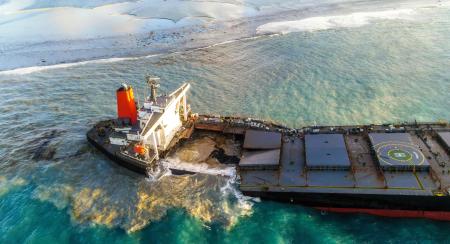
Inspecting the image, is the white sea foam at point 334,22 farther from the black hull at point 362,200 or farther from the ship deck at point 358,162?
the black hull at point 362,200

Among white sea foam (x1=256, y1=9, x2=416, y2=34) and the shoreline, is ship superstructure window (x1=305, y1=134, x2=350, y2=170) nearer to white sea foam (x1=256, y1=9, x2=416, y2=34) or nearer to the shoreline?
the shoreline

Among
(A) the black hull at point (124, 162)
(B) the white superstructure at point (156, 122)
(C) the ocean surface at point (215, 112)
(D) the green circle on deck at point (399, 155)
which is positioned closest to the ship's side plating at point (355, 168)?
(D) the green circle on deck at point (399, 155)

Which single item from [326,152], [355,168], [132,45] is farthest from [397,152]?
[132,45]

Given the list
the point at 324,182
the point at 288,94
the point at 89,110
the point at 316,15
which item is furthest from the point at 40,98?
the point at 316,15

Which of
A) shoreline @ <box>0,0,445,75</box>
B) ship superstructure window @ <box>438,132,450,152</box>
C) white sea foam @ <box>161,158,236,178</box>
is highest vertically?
shoreline @ <box>0,0,445,75</box>

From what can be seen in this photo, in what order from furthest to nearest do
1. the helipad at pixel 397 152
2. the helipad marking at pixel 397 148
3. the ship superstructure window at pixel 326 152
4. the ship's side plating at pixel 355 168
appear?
1. the ship superstructure window at pixel 326 152
2. the helipad marking at pixel 397 148
3. the helipad at pixel 397 152
4. the ship's side plating at pixel 355 168

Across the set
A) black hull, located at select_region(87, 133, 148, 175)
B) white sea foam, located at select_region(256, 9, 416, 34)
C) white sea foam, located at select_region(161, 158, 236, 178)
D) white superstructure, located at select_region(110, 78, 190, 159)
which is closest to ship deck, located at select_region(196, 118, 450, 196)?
white sea foam, located at select_region(161, 158, 236, 178)

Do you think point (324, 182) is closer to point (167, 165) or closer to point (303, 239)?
point (303, 239)
